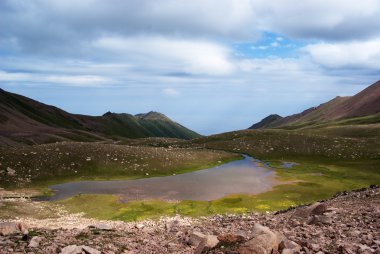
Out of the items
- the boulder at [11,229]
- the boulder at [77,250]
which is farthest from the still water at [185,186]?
the boulder at [77,250]

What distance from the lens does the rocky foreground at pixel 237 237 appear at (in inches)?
731

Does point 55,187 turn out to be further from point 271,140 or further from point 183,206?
point 271,140

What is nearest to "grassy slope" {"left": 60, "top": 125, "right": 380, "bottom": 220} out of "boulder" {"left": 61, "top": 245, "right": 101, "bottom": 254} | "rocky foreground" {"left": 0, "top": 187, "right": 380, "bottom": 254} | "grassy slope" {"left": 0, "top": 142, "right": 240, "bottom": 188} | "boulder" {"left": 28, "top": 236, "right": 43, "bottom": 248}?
"grassy slope" {"left": 0, "top": 142, "right": 240, "bottom": 188}

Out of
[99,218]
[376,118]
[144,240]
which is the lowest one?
[99,218]

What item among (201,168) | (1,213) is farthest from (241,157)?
(1,213)

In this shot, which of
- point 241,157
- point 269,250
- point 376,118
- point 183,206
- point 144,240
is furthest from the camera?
point 376,118

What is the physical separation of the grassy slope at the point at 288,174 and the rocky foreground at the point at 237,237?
21.2m

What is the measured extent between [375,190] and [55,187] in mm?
53506

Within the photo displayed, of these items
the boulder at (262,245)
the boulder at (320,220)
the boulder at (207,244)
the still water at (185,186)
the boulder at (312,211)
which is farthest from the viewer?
the still water at (185,186)

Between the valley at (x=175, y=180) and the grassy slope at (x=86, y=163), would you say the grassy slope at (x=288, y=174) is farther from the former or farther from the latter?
the grassy slope at (x=86, y=163)

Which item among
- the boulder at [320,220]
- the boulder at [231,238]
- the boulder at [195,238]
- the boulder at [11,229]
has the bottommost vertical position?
the boulder at [195,238]

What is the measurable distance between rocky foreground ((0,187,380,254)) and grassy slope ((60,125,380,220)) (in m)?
21.2

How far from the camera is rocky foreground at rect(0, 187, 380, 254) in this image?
18562 millimetres

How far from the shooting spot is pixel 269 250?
1820cm
